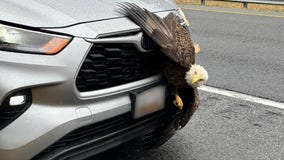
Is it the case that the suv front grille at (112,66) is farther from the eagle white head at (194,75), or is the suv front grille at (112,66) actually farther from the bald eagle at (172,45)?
the eagle white head at (194,75)

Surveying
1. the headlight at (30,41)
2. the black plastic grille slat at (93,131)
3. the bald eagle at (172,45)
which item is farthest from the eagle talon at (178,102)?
the headlight at (30,41)

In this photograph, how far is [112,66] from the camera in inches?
105

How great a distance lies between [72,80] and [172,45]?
754mm

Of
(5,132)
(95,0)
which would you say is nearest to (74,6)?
(95,0)

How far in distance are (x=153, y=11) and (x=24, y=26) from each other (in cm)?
98

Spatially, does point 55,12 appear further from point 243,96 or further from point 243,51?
point 243,51

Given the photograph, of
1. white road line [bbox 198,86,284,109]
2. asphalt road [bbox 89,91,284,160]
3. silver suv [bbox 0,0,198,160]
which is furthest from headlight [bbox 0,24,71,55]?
white road line [bbox 198,86,284,109]

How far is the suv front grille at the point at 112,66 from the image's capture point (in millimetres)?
2559

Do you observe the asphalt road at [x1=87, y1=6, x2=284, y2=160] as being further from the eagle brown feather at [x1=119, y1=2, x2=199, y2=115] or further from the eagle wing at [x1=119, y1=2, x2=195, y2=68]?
the eagle wing at [x1=119, y1=2, x2=195, y2=68]

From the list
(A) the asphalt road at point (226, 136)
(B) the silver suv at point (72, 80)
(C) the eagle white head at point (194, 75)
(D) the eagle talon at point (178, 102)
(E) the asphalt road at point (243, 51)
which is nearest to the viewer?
(B) the silver suv at point (72, 80)

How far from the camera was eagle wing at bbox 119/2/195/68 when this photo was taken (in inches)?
112

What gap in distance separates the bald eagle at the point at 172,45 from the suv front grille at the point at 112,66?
0.39 ft

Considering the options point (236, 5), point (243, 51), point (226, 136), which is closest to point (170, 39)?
point (226, 136)

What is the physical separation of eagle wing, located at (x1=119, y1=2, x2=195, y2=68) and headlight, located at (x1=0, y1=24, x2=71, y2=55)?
56 cm
